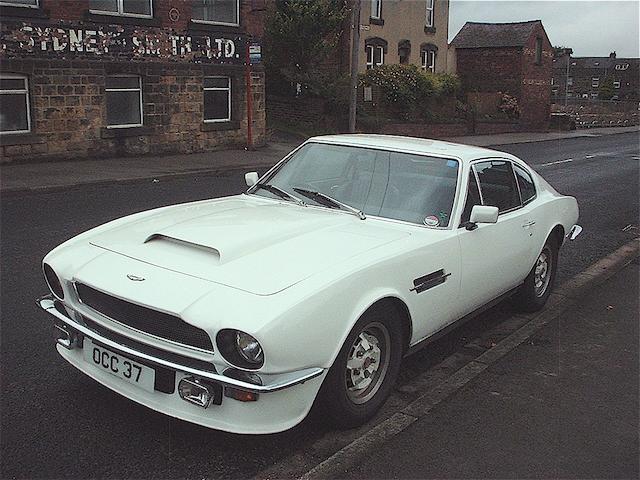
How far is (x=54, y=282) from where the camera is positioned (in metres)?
3.86

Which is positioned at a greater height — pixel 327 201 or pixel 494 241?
pixel 327 201

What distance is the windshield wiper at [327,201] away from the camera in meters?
4.50

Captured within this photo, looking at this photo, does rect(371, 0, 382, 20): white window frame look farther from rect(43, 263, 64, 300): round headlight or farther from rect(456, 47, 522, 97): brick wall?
rect(43, 263, 64, 300): round headlight

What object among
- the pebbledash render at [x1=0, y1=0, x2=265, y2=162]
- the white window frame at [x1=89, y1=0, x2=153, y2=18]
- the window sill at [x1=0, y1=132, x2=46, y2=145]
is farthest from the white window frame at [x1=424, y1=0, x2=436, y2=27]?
the window sill at [x1=0, y1=132, x2=46, y2=145]

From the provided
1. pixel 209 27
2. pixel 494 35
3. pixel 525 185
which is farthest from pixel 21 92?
pixel 494 35

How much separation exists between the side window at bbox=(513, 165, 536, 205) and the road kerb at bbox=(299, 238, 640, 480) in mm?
1002

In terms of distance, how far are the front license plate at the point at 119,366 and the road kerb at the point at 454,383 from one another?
0.85m

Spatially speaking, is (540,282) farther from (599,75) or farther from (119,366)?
(599,75)

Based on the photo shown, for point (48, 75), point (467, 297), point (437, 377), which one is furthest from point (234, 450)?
point (48, 75)

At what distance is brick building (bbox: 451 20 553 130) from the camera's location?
3866 cm

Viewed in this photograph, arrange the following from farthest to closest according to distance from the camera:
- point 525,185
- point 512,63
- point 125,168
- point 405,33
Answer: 1. point 512,63
2. point 405,33
3. point 125,168
4. point 525,185

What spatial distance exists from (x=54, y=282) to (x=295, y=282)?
1463 millimetres

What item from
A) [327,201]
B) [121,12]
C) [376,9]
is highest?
[376,9]

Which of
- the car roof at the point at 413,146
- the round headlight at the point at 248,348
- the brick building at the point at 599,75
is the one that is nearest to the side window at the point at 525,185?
the car roof at the point at 413,146
